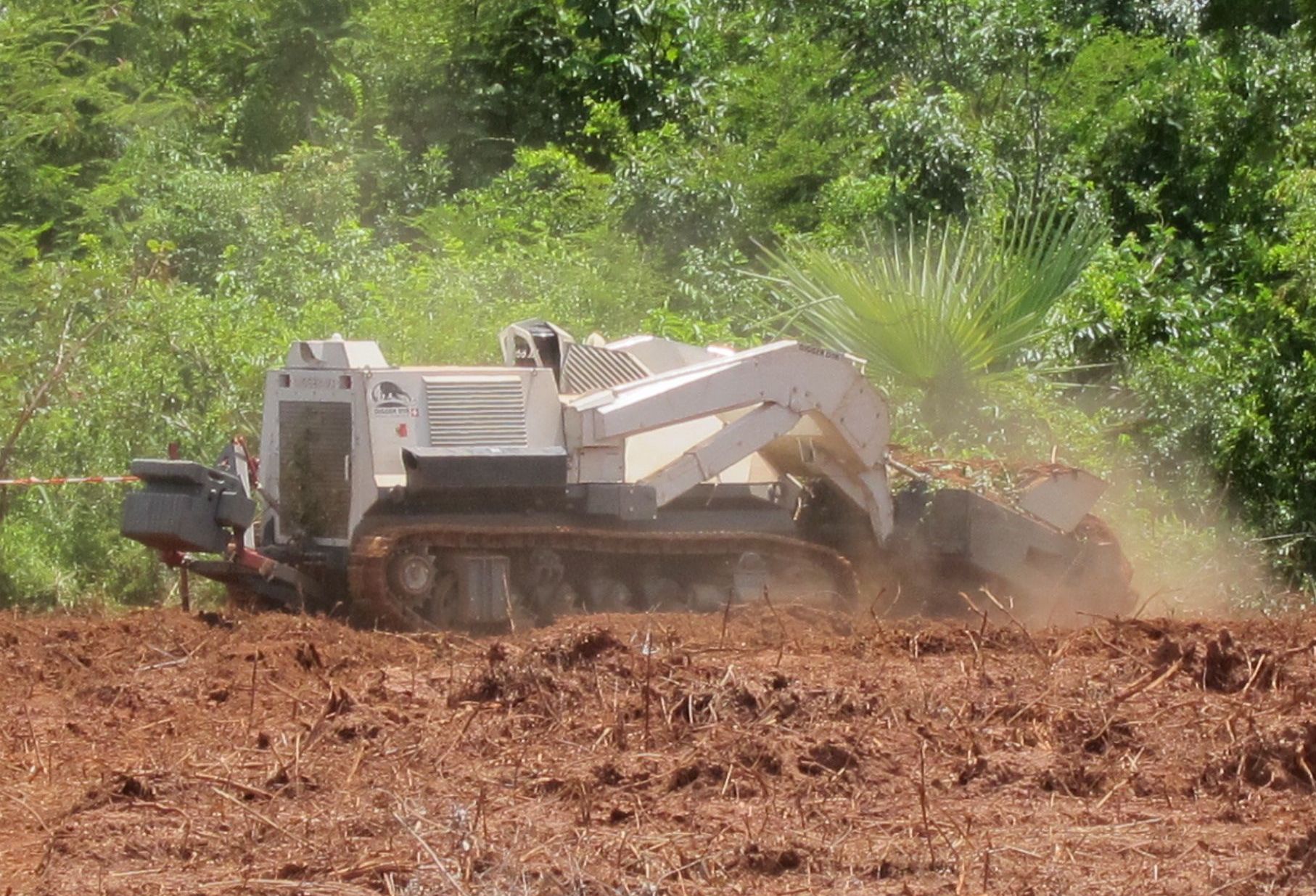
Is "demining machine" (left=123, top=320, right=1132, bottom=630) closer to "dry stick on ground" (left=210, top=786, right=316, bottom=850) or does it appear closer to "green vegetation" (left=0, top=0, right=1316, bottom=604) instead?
"green vegetation" (left=0, top=0, right=1316, bottom=604)

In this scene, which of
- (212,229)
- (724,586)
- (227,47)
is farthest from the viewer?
(227,47)

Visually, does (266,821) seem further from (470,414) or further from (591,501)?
(591,501)

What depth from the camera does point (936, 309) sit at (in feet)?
44.2

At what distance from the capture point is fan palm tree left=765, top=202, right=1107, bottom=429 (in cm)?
1352

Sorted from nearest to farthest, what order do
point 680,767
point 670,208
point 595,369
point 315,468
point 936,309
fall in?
point 680,767 → point 315,468 → point 595,369 → point 936,309 → point 670,208

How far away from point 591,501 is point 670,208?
8374 mm

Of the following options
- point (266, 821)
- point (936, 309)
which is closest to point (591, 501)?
point (936, 309)

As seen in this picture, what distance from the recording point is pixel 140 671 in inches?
390

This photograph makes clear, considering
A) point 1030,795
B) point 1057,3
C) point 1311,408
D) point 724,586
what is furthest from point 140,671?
point 1057,3

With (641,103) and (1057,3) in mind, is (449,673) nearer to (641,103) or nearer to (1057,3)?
(641,103)

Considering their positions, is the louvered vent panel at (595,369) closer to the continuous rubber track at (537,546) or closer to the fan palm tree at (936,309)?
the continuous rubber track at (537,546)

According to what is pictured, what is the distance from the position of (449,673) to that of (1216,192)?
14.8 metres

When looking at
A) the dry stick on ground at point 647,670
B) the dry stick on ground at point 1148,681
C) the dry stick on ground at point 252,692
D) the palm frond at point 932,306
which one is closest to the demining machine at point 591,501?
the palm frond at point 932,306

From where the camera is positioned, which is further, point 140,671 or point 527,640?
point 140,671
